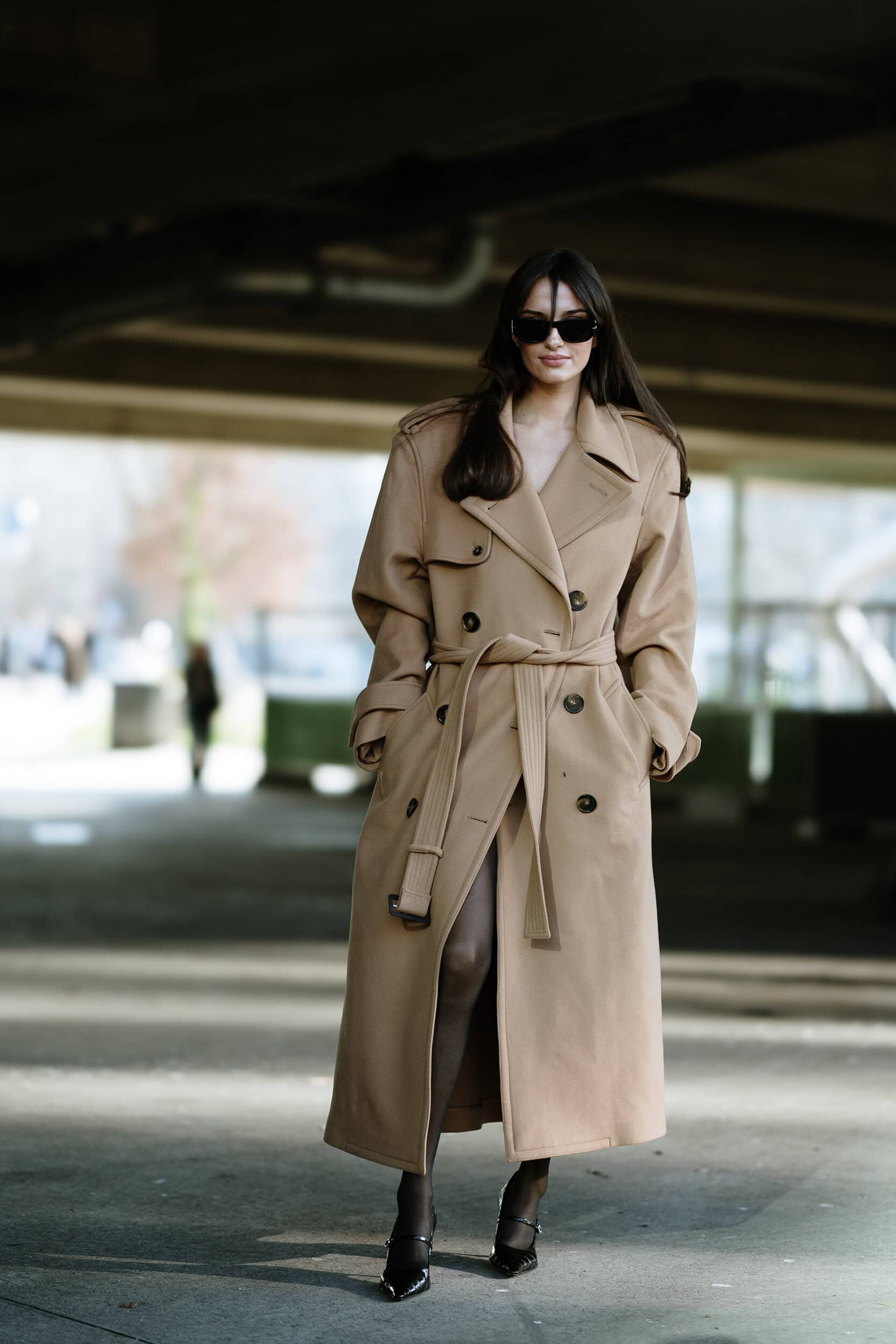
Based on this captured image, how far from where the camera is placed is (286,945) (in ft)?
34.7

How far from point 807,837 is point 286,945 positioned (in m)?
8.72

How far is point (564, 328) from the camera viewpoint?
4.43 metres

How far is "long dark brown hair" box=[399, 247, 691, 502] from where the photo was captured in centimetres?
443

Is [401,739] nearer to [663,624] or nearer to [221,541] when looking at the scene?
[663,624]

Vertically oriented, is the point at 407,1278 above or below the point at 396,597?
below

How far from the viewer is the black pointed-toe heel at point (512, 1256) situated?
4461 mm

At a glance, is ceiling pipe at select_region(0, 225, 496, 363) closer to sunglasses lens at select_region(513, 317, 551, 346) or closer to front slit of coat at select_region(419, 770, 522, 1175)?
sunglasses lens at select_region(513, 317, 551, 346)

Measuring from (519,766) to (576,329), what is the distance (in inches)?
40.0

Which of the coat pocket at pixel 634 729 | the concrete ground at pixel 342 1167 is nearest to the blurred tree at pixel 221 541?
the concrete ground at pixel 342 1167

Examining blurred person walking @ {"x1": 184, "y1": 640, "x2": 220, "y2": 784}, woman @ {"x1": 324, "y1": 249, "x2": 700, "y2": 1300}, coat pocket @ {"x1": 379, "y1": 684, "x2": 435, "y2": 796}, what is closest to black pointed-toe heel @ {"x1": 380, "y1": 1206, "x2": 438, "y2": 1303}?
woman @ {"x1": 324, "y1": 249, "x2": 700, "y2": 1300}

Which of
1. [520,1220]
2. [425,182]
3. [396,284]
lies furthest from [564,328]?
[396,284]

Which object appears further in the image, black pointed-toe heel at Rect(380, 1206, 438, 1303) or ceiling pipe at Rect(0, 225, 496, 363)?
ceiling pipe at Rect(0, 225, 496, 363)

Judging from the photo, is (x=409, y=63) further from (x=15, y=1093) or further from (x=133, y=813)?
(x=133, y=813)

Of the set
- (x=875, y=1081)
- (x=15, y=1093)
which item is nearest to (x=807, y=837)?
(x=875, y=1081)
